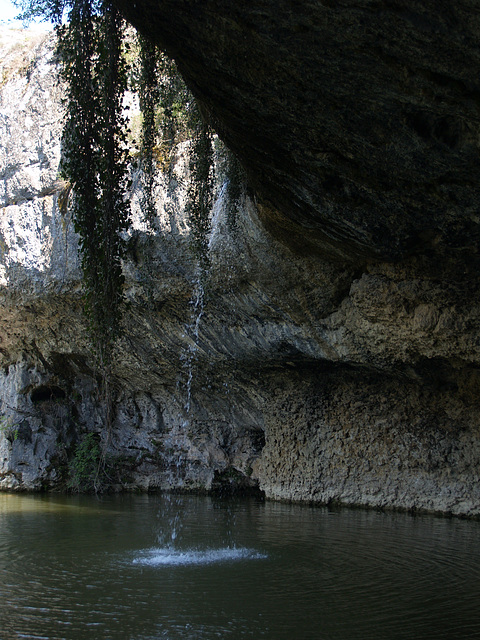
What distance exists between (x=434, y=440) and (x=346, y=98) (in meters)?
7.92

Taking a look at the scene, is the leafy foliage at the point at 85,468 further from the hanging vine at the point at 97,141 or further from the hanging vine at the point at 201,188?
the hanging vine at the point at 97,141

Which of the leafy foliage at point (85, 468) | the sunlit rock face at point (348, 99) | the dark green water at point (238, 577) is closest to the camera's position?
the sunlit rock face at point (348, 99)

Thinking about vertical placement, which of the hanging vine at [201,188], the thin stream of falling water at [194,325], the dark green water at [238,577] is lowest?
the dark green water at [238,577]

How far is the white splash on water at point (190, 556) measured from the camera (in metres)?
6.79

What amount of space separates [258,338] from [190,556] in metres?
5.20

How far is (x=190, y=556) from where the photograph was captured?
7168mm

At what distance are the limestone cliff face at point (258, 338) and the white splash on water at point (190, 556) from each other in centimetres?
396

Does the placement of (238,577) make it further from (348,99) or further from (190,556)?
(348,99)

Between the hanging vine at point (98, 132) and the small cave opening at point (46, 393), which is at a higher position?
the hanging vine at point (98, 132)

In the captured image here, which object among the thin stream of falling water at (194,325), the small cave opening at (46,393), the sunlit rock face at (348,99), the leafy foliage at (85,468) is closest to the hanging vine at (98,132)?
the sunlit rock face at (348,99)

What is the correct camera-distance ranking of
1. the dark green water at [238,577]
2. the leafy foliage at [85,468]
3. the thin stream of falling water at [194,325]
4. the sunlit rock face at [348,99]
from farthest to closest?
the leafy foliage at [85,468]
the thin stream of falling water at [194,325]
the dark green water at [238,577]
the sunlit rock face at [348,99]

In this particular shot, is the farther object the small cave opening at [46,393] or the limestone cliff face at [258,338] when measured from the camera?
the small cave opening at [46,393]

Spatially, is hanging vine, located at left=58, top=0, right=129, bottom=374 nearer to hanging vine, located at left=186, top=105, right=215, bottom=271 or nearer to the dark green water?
hanging vine, located at left=186, top=105, right=215, bottom=271

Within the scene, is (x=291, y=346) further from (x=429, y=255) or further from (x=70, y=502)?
(x=70, y=502)
